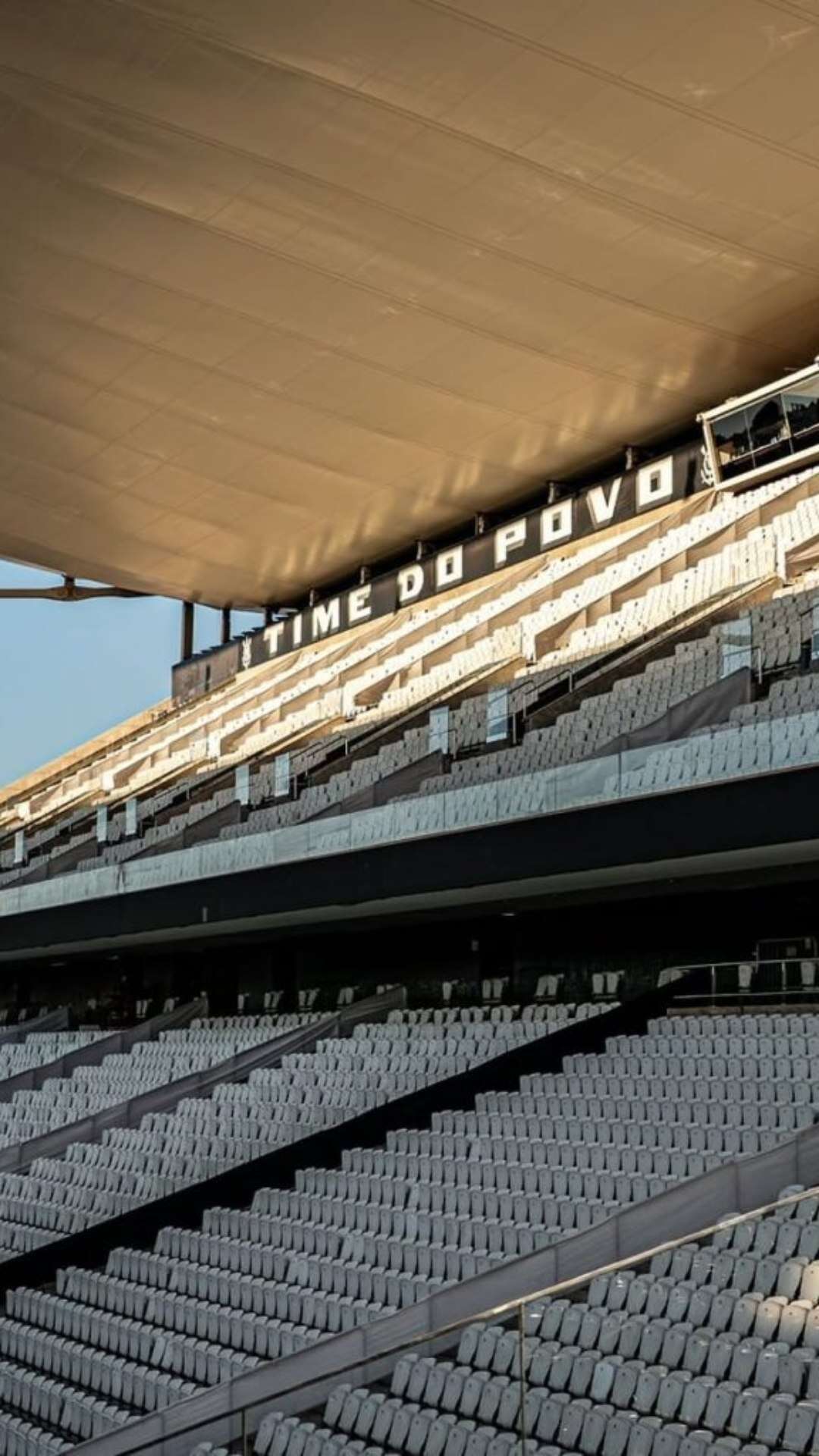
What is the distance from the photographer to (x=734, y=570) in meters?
21.9

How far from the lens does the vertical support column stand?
40.7 meters

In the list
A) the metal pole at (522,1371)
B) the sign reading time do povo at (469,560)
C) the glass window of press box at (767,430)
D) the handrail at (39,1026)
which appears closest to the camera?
the metal pole at (522,1371)

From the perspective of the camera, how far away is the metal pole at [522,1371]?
8242mm

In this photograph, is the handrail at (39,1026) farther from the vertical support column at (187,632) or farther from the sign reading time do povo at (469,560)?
the vertical support column at (187,632)

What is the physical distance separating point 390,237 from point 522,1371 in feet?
Result: 55.3

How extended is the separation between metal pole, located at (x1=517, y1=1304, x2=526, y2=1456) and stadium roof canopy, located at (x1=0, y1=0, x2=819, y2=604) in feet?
44.5

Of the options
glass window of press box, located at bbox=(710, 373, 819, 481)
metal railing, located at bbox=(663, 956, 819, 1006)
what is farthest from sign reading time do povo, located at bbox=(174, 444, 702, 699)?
metal railing, located at bbox=(663, 956, 819, 1006)

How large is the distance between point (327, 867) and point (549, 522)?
11892 millimetres

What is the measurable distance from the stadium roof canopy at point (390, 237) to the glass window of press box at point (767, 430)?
936mm

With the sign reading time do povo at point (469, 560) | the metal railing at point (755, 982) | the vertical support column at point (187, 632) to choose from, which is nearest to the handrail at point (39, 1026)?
the sign reading time do povo at point (469, 560)

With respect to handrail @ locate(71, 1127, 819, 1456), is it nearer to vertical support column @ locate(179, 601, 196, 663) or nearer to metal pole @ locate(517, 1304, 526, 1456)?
metal pole @ locate(517, 1304, 526, 1456)

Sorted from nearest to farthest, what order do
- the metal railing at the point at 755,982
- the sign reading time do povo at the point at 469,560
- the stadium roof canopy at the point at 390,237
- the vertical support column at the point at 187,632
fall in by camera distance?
1. the metal railing at the point at 755,982
2. the stadium roof canopy at the point at 390,237
3. the sign reading time do povo at the point at 469,560
4. the vertical support column at the point at 187,632

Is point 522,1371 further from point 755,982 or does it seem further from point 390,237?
point 390,237

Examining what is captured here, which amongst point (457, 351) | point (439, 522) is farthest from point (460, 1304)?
point (439, 522)
